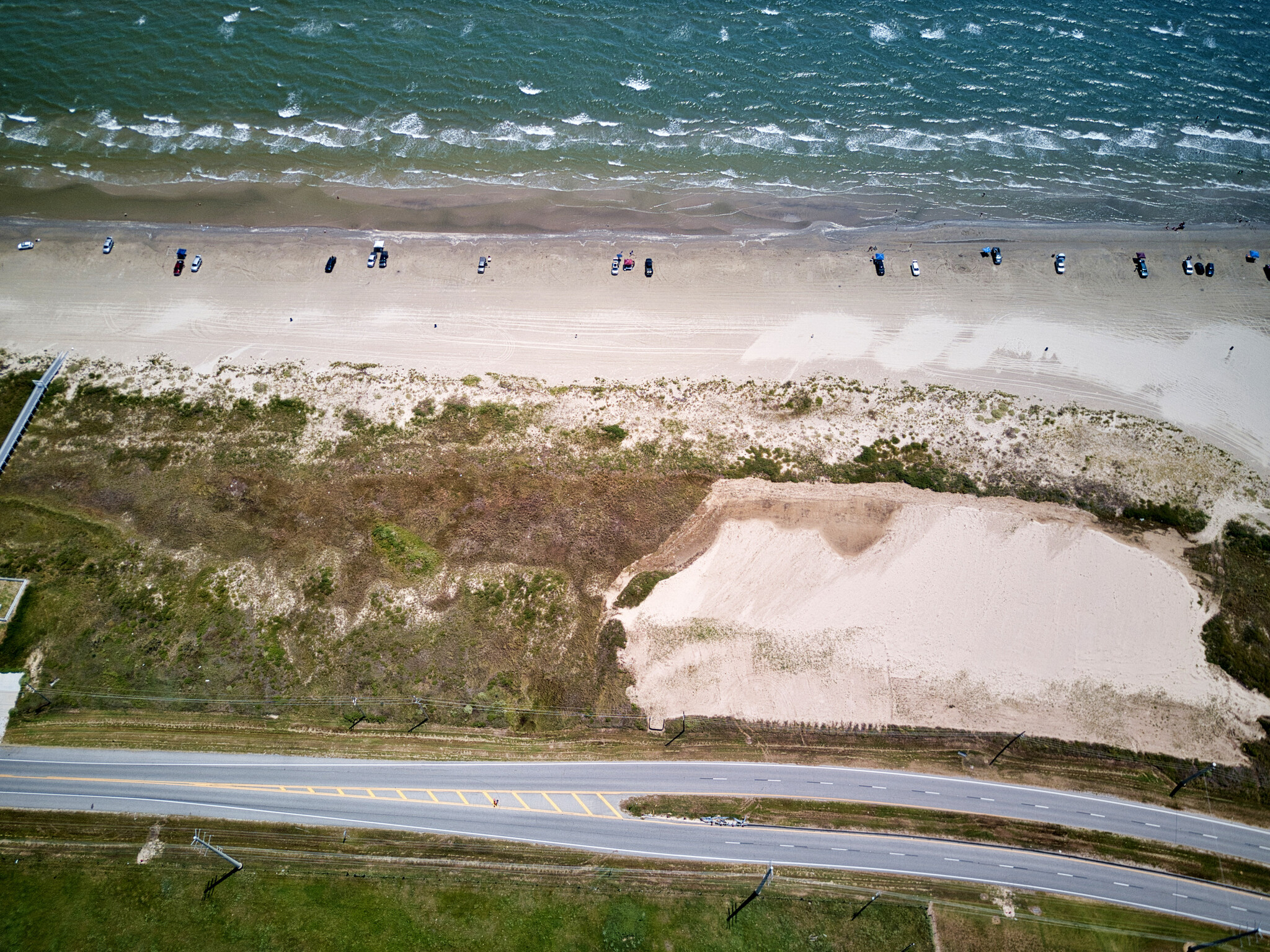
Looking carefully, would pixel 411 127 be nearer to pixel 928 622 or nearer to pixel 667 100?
pixel 667 100

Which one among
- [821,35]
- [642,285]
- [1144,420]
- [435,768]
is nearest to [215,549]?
[435,768]

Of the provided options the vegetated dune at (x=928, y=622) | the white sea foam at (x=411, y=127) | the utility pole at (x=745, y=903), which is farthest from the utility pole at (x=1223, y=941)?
the white sea foam at (x=411, y=127)

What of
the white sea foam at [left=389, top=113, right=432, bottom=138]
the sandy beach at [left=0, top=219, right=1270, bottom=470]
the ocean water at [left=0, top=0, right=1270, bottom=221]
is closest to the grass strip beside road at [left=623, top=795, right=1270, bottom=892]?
the sandy beach at [left=0, top=219, right=1270, bottom=470]

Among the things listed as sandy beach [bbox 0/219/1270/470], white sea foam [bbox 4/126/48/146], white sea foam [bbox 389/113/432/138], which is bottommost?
sandy beach [bbox 0/219/1270/470]

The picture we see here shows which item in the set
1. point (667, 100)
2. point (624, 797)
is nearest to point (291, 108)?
point (667, 100)

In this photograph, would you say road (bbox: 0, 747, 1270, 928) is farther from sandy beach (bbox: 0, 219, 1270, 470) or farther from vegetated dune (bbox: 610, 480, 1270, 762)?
sandy beach (bbox: 0, 219, 1270, 470)

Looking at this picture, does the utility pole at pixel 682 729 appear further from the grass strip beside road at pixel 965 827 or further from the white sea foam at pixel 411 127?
the white sea foam at pixel 411 127
